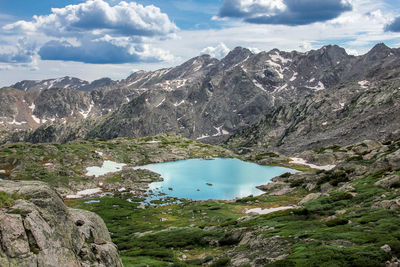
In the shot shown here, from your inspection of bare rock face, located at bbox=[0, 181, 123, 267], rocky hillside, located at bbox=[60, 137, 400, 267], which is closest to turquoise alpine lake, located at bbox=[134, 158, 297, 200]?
rocky hillside, located at bbox=[60, 137, 400, 267]

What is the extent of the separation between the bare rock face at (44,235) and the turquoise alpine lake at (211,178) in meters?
70.3

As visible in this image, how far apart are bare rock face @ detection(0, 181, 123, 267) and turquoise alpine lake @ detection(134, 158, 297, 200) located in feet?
231

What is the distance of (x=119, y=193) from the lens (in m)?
91.5

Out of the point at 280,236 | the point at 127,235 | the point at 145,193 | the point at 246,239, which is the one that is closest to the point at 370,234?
the point at 280,236

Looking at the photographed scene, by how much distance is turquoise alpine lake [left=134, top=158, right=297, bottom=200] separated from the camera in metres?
95.2

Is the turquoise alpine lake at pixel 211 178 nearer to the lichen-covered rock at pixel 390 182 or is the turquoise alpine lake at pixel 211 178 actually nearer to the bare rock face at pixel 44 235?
the lichen-covered rock at pixel 390 182

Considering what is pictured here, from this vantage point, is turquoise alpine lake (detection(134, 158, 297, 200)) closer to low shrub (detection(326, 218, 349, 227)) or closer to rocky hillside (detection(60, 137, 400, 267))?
rocky hillside (detection(60, 137, 400, 267))

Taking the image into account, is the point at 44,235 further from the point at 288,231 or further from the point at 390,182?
the point at 390,182

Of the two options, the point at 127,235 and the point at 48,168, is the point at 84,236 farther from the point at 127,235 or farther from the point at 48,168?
the point at 48,168

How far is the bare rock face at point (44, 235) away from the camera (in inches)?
599

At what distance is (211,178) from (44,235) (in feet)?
329

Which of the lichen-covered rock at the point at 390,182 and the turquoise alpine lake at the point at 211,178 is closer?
the lichen-covered rock at the point at 390,182

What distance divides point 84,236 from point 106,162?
367 ft

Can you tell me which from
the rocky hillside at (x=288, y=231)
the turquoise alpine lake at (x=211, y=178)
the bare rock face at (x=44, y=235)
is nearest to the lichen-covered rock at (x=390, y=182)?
the rocky hillside at (x=288, y=231)
